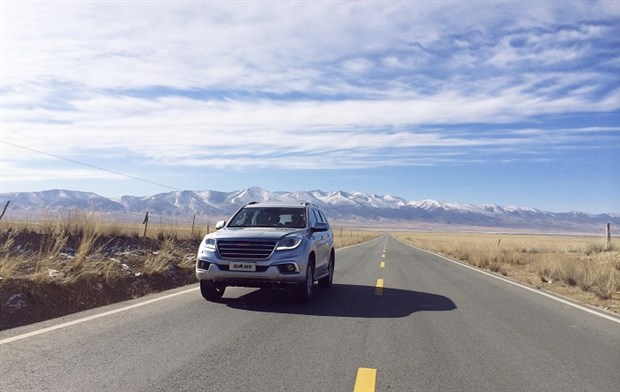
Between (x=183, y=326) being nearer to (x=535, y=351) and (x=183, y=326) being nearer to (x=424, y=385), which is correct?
(x=424, y=385)

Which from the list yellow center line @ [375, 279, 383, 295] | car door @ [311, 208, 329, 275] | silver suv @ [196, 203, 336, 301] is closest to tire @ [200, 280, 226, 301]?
silver suv @ [196, 203, 336, 301]

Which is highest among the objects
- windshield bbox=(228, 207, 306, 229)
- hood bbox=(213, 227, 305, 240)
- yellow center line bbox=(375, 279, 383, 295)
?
windshield bbox=(228, 207, 306, 229)

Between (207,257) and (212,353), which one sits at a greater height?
(207,257)

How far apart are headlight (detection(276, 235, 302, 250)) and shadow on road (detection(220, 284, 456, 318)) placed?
1.07 m

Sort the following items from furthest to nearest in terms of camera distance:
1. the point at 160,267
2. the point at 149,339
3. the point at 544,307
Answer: the point at 160,267, the point at 544,307, the point at 149,339

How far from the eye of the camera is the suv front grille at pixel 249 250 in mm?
8867

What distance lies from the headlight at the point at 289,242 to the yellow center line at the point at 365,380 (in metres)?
3.90

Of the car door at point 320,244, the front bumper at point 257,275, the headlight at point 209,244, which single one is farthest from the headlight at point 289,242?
the headlight at point 209,244

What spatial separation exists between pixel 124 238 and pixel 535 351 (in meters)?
18.2

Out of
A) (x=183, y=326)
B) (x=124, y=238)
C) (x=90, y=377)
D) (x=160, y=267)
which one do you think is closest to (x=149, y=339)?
(x=183, y=326)

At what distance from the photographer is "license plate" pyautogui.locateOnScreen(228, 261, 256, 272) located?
8.73 metres

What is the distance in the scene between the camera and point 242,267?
874cm

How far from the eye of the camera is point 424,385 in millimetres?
4898

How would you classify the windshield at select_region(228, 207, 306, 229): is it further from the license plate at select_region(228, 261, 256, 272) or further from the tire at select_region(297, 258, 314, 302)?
the license plate at select_region(228, 261, 256, 272)
